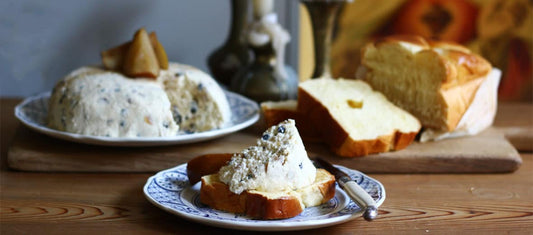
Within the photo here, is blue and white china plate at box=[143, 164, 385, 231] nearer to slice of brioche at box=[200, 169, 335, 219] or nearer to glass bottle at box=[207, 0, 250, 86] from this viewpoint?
slice of brioche at box=[200, 169, 335, 219]

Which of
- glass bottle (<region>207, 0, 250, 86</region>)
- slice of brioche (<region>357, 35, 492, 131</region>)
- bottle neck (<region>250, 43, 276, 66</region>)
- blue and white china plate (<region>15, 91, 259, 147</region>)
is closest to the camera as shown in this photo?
blue and white china plate (<region>15, 91, 259, 147</region>)

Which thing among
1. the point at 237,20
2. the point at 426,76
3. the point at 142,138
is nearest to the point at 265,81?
the point at 237,20

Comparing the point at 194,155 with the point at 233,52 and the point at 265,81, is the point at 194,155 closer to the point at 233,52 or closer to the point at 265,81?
the point at 265,81

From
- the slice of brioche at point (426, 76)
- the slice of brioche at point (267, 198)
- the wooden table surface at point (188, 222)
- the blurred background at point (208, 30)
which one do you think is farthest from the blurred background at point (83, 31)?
the slice of brioche at point (267, 198)

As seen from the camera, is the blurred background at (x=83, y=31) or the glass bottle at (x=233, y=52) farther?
the blurred background at (x=83, y=31)

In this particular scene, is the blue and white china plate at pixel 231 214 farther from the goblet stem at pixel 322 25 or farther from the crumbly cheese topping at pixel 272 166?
the goblet stem at pixel 322 25

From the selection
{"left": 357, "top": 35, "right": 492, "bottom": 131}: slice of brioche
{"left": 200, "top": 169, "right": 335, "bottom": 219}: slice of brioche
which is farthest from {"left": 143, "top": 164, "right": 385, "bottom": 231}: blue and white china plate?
{"left": 357, "top": 35, "right": 492, "bottom": 131}: slice of brioche

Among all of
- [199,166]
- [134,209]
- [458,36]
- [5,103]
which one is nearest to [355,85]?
[199,166]
